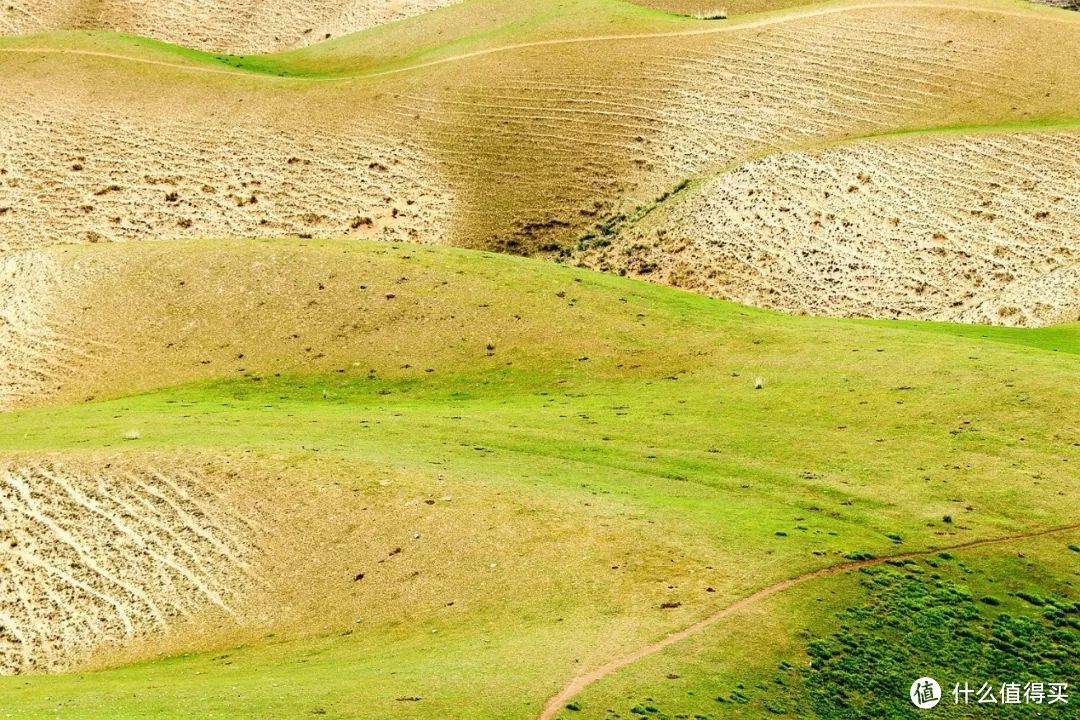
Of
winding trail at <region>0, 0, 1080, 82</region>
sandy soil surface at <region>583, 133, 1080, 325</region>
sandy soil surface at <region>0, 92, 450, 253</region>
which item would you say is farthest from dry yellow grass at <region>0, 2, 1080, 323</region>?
sandy soil surface at <region>583, 133, 1080, 325</region>

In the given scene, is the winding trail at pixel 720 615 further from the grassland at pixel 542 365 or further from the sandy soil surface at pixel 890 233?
the sandy soil surface at pixel 890 233

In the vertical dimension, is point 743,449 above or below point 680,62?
below

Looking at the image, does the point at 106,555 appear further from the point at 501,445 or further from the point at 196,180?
the point at 196,180

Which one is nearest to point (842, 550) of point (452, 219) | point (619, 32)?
point (452, 219)

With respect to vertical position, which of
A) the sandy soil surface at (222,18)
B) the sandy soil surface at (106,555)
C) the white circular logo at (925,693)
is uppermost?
the sandy soil surface at (222,18)

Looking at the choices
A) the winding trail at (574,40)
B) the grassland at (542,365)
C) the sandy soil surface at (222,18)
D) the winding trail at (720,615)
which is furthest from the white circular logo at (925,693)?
the sandy soil surface at (222,18)

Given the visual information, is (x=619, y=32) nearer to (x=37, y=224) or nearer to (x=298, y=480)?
(x=37, y=224)

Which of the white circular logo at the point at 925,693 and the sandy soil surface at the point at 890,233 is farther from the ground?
the sandy soil surface at the point at 890,233
